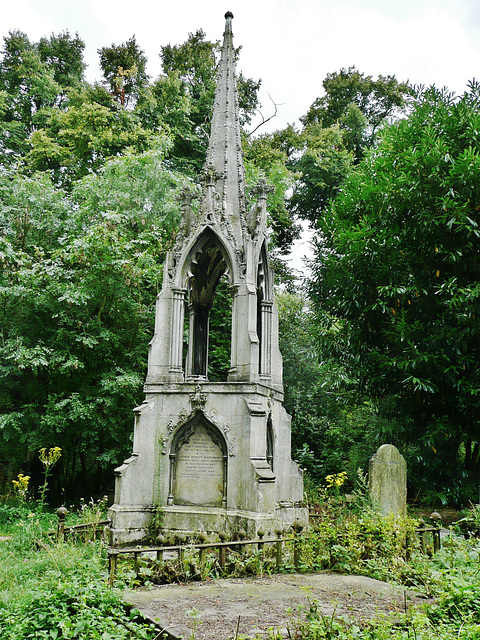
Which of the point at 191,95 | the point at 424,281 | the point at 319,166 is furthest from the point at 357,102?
the point at 424,281

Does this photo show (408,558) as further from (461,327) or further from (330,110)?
(330,110)

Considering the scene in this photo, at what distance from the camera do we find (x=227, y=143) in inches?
436

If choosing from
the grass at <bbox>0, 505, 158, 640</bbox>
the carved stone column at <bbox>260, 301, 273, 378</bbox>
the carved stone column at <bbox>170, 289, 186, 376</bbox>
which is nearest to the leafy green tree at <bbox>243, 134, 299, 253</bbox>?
the carved stone column at <bbox>260, 301, 273, 378</bbox>

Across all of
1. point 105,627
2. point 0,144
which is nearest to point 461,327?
point 105,627

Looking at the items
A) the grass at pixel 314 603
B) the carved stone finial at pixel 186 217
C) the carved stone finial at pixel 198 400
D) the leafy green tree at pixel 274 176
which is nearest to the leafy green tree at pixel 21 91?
the leafy green tree at pixel 274 176

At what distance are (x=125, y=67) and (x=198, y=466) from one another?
21.7 meters

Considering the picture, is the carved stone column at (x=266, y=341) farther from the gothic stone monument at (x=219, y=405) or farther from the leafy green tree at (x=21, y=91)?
the leafy green tree at (x=21, y=91)

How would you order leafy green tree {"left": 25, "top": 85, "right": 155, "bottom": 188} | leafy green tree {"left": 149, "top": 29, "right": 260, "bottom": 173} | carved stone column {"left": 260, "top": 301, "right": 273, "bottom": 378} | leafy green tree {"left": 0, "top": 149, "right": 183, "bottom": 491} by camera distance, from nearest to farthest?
carved stone column {"left": 260, "top": 301, "right": 273, "bottom": 378} < leafy green tree {"left": 0, "top": 149, "right": 183, "bottom": 491} < leafy green tree {"left": 25, "top": 85, "right": 155, "bottom": 188} < leafy green tree {"left": 149, "top": 29, "right": 260, "bottom": 173}

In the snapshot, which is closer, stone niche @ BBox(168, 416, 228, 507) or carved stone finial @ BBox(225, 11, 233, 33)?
stone niche @ BBox(168, 416, 228, 507)

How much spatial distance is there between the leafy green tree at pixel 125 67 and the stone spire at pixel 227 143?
1343 cm

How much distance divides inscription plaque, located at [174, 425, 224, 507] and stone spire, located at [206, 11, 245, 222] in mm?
4237

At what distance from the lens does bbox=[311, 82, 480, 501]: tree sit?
10.8 meters

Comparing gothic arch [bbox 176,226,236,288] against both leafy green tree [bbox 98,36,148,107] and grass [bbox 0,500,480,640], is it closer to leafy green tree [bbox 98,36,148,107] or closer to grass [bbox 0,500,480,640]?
grass [bbox 0,500,480,640]

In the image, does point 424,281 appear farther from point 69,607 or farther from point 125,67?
point 125,67
